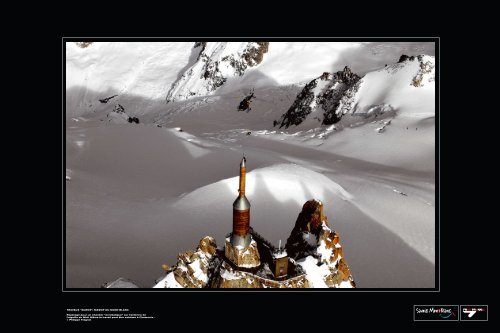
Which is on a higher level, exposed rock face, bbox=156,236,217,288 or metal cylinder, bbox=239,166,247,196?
metal cylinder, bbox=239,166,247,196

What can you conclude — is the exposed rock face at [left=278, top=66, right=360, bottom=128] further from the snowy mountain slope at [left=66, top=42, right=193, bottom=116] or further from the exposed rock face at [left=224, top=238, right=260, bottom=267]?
the snowy mountain slope at [left=66, top=42, right=193, bottom=116]

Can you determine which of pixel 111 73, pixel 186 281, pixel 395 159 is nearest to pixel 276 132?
pixel 395 159

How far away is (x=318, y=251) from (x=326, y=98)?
159ft

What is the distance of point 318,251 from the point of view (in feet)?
35.4

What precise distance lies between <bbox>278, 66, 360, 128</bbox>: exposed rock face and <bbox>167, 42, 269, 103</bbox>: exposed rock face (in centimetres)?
3353

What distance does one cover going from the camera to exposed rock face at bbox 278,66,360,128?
5216 cm

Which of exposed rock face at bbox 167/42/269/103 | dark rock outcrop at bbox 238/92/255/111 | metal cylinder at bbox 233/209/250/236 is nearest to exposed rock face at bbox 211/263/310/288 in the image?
metal cylinder at bbox 233/209/250/236

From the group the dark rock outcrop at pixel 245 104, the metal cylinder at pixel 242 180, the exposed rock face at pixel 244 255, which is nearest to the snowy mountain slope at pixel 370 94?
the dark rock outcrop at pixel 245 104

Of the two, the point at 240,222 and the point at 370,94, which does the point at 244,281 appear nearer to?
the point at 240,222

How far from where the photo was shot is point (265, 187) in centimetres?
2081

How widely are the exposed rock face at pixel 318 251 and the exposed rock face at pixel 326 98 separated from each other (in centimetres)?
4081

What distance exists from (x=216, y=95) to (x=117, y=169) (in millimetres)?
60775

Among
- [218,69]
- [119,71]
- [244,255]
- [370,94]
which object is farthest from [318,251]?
[119,71]
